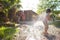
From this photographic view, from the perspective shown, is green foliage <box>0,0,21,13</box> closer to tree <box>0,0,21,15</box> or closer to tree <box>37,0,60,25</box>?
tree <box>0,0,21,15</box>

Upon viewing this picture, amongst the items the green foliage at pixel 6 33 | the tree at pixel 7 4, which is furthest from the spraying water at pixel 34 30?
the tree at pixel 7 4

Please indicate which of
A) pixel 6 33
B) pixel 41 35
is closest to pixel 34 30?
pixel 41 35

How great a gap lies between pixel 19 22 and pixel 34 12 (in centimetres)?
18

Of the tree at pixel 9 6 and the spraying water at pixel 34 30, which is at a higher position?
the tree at pixel 9 6

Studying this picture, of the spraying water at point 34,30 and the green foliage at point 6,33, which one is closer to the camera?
the green foliage at point 6,33

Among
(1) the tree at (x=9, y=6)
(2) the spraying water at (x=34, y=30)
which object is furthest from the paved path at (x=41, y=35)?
(1) the tree at (x=9, y=6)

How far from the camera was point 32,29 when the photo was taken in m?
1.80

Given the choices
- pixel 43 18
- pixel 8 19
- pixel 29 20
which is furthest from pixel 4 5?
pixel 43 18

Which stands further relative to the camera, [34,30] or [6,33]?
[34,30]

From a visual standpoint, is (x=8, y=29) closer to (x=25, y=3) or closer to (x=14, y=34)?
(x=14, y=34)

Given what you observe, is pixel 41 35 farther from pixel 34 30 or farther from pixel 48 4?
pixel 48 4

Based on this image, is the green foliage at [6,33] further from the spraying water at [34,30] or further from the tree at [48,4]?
the tree at [48,4]

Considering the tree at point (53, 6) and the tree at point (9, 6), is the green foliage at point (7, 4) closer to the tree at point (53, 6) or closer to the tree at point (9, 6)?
the tree at point (9, 6)

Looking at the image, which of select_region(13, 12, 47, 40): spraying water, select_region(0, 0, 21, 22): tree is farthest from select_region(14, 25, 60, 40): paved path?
select_region(0, 0, 21, 22): tree
